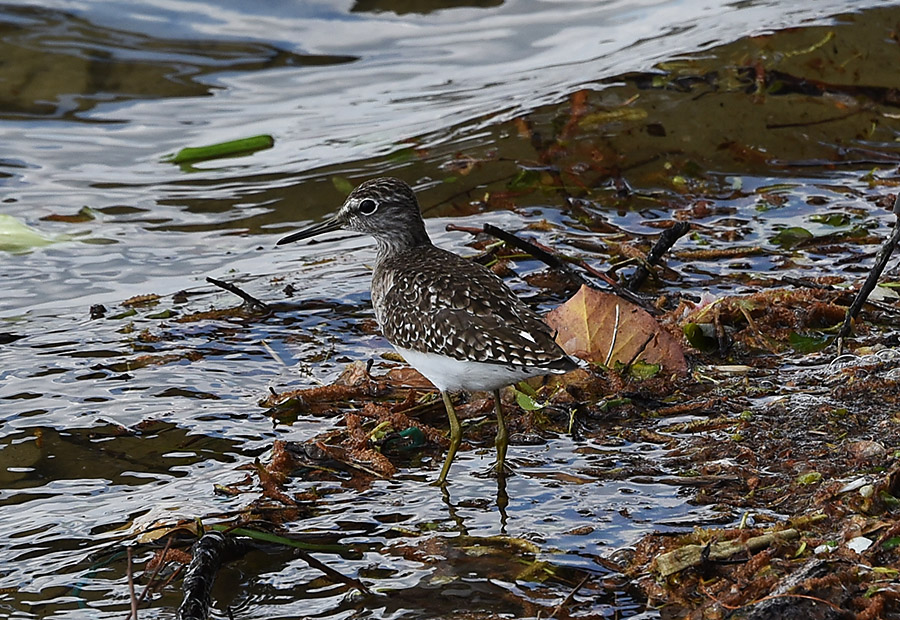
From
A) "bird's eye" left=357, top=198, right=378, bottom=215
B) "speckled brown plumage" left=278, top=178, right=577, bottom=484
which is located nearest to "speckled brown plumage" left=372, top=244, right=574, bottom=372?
"speckled brown plumage" left=278, top=178, right=577, bottom=484

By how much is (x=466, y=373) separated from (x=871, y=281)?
6.97 ft

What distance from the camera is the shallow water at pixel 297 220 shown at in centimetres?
445

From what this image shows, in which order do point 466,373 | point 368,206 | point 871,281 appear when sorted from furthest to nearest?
point 368,206
point 871,281
point 466,373

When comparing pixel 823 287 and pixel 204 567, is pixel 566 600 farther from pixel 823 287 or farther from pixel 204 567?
pixel 823 287

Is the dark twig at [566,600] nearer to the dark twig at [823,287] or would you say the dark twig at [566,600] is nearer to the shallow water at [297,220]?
the shallow water at [297,220]

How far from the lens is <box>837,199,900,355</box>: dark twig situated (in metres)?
5.53

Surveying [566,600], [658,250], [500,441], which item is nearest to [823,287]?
[658,250]

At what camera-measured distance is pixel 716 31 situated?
10.7m

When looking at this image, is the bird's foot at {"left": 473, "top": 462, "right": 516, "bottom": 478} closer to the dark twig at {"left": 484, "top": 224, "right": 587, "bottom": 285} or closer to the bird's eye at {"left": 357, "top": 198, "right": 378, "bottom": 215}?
the dark twig at {"left": 484, "top": 224, "right": 587, "bottom": 285}

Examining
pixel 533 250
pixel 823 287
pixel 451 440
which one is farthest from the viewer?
pixel 823 287

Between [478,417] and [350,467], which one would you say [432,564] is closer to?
[350,467]

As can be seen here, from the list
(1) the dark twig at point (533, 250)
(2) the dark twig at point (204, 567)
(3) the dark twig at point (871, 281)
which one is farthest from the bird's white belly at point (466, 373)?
(3) the dark twig at point (871, 281)

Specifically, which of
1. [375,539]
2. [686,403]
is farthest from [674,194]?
[375,539]

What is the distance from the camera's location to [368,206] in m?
6.18
